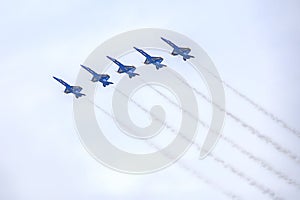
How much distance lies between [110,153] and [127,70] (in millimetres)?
30788

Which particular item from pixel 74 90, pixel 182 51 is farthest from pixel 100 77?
pixel 182 51

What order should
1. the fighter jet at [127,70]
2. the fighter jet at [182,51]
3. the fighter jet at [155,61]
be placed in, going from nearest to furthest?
the fighter jet at [155,61] → the fighter jet at [127,70] → the fighter jet at [182,51]

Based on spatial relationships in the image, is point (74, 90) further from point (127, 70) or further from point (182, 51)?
point (182, 51)

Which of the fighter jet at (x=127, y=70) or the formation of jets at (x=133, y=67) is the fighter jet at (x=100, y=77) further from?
the fighter jet at (x=127, y=70)

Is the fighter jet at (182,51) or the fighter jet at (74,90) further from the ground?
the fighter jet at (182,51)

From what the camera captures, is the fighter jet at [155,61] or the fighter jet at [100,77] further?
the fighter jet at [100,77]

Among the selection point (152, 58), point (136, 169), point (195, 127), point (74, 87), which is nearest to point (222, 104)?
point (195, 127)

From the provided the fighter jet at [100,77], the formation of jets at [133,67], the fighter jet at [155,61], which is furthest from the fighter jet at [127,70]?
the fighter jet at [155,61]

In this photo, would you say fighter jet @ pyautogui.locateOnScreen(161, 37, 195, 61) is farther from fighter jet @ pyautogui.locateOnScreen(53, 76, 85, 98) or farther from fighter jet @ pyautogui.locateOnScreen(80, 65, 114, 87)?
fighter jet @ pyautogui.locateOnScreen(53, 76, 85, 98)

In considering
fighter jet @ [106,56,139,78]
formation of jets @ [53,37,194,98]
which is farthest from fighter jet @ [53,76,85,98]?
fighter jet @ [106,56,139,78]

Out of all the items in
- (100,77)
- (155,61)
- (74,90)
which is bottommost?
(74,90)

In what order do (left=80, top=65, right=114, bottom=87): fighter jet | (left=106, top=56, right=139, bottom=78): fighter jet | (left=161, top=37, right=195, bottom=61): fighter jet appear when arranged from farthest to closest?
(left=80, top=65, right=114, bottom=87): fighter jet < (left=161, top=37, right=195, bottom=61): fighter jet < (left=106, top=56, right=139, bottom=78): fighter jet

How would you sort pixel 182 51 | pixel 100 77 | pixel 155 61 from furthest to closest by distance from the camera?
1. pixel 100 77
2. pixel 182 51
3. pixel 155 61

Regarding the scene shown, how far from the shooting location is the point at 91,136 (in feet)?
609
